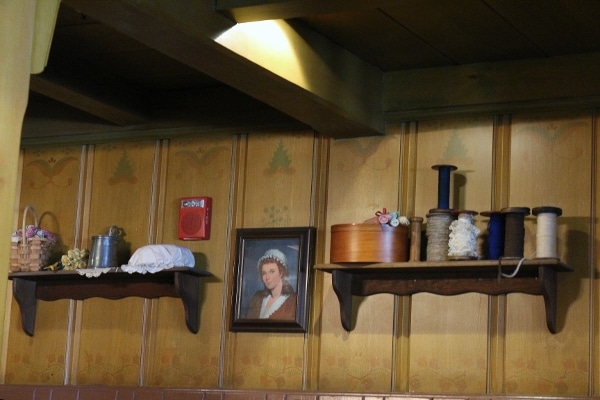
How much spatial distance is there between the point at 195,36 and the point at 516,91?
1.64 m

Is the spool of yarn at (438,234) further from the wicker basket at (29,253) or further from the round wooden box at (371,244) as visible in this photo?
the wicker basket at (29,253)

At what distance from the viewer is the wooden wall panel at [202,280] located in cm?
536

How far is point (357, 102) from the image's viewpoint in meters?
4.89

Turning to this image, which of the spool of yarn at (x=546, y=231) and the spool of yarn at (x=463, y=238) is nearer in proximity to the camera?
the spool of yarn at (x=546, y=231)

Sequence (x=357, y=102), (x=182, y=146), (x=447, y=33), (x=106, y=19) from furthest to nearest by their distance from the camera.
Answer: (x=182, y=146), (x=357, y=102), (x=447, y=33), (x=106, y=19)

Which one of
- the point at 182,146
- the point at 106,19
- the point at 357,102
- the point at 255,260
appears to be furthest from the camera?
the point at 182,146

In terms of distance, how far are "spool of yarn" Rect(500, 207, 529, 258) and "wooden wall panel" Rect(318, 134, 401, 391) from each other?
2.18 ft

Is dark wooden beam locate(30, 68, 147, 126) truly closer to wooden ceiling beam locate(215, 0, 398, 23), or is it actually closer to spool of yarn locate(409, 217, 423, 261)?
wooden ceiling beam locate(215, 0, 398, 23)

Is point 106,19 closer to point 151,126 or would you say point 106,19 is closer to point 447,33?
point 447,33

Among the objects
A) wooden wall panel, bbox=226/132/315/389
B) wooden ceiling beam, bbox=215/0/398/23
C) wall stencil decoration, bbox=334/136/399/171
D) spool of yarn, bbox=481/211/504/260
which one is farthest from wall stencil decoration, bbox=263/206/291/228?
wooden ceiling beam, bbox=215/0/398/23

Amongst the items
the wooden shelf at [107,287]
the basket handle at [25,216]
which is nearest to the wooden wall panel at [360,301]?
the wooden shelf at [107,287]

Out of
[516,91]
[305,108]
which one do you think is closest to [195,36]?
[305,108]

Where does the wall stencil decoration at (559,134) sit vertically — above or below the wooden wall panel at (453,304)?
above

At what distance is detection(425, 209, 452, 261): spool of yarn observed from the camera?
4.64 meters
